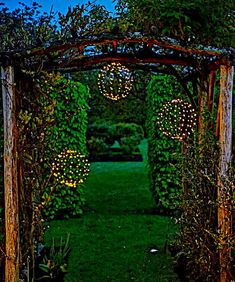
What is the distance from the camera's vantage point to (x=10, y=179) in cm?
353

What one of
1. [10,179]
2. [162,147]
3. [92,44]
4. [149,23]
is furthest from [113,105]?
[10,179]

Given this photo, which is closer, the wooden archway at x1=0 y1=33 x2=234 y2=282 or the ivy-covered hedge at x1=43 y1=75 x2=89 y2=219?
the wooden archway at x1=0 y1=33 x2=234 y2=282

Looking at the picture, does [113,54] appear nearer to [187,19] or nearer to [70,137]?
[187,19]

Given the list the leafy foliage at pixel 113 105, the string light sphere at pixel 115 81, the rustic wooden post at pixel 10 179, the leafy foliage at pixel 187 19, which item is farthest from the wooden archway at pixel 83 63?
the leafy foliage at pixel 113 105

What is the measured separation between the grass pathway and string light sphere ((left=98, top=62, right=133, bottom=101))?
1542 millimetres

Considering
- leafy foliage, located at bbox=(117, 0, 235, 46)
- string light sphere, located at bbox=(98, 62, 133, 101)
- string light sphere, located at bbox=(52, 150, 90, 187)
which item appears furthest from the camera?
string light sphere, located at bbox=(98, 62, 133, 101)

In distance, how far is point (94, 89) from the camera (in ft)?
34.8

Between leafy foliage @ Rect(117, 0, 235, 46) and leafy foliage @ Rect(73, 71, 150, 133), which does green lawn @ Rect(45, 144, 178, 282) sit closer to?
leafy foliage @ Rect(73, 71, 150, 133)

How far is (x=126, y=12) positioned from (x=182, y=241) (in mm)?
2043

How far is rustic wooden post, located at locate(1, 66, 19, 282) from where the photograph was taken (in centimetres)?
350

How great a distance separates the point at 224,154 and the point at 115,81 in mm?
1963

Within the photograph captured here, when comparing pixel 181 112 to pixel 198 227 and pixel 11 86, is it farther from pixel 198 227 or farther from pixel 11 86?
pixel 11 86

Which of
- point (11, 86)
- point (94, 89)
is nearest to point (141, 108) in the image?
point (94, 89)

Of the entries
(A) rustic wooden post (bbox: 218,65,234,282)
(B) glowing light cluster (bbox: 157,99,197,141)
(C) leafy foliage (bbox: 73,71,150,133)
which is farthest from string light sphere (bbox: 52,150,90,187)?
(C) leafy foliage (bbox: 73,71,150,133)
